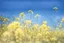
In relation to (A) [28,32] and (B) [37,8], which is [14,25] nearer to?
(A) [28,32]

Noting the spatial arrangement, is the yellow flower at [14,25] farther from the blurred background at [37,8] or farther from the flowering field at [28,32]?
the blurred background at [37,8]

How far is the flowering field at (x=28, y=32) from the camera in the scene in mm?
1645

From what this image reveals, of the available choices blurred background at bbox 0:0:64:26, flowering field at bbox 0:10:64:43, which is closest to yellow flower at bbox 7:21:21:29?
flowering field at bbox 0:10:64:43

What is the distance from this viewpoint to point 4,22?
5.57ft

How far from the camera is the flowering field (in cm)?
164

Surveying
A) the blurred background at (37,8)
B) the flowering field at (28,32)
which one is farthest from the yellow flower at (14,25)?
the blurred background at (37,8)

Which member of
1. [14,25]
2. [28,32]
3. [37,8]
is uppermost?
[37,8]

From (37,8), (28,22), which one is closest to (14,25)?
(28,22)

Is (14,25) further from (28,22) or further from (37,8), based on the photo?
(37,8)

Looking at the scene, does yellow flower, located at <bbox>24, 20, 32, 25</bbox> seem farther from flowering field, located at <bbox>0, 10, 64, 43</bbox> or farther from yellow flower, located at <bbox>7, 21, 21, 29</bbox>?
yellow flower, located at <bbox>7, 21, 21, 29</bbox>

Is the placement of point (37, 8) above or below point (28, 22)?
above

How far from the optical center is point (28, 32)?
1.67 metres

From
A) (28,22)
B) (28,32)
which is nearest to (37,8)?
(28,22)

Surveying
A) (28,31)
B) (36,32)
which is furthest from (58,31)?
(28,31)
